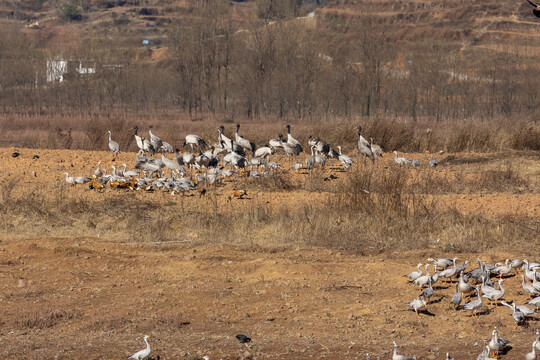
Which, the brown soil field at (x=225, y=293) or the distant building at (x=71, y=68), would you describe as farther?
the distant building at (x=71, y=68)

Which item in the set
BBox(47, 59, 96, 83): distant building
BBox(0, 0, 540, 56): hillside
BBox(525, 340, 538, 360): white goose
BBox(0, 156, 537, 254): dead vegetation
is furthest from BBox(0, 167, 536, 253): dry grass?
BBox(0, 0, 540, 56): hillside

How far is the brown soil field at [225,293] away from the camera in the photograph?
7895mm

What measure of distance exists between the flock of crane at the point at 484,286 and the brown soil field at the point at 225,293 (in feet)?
0.49

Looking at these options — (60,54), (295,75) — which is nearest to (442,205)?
(295,75)

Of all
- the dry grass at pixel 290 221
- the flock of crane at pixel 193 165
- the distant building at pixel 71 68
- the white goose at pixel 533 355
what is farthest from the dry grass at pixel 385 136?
the distant building at pixel 71 68

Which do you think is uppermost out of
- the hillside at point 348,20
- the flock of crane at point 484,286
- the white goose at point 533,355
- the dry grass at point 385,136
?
the hillside at point 348,20

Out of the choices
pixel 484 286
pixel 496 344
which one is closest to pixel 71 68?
pixel 484 286

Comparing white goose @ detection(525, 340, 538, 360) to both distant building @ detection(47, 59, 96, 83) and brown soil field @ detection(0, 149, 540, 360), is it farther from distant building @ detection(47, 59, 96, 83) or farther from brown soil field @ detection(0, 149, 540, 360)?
distant building @ detection(47, 59, 96, 83)

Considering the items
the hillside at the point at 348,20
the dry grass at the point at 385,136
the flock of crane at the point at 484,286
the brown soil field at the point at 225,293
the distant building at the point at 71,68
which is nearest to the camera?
the brown soil field at the point at 225,293

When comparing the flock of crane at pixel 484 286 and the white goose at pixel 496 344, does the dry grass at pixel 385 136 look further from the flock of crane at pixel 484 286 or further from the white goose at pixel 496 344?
the white goose at pixel 496 344

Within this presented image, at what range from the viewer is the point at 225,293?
9641 mm

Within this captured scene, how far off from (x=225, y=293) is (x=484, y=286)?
3.46 metres

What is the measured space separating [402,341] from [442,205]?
6248 mm

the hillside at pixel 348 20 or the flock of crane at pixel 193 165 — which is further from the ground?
the hillside at pixel 348 20
